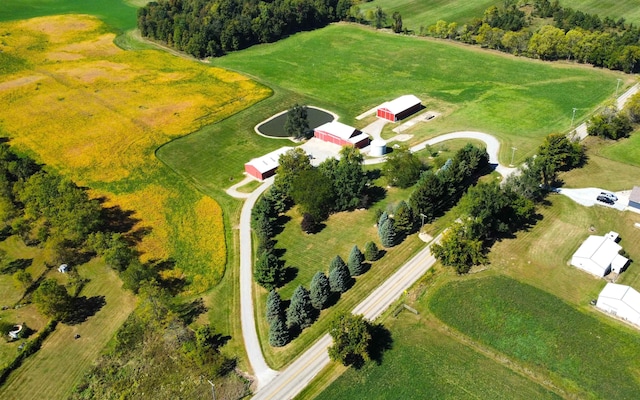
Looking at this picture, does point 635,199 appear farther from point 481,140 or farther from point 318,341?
point 318,341

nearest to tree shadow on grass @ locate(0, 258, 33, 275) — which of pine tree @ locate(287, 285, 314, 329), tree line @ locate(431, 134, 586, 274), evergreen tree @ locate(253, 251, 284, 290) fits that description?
evergreen tree @ locate(253, 251, 284, 290)

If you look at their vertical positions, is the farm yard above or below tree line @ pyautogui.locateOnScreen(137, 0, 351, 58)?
below

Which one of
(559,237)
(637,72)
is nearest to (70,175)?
(559,237)

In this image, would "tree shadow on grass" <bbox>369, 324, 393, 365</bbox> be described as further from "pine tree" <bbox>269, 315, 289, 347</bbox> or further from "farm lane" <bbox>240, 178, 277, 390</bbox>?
"farm lane" <bbox>240, 178, 277, 390</bbox>

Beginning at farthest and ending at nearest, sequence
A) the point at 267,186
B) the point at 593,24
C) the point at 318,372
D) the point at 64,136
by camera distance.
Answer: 1. the point at 593,24
2. the point at 64,136
3. the point at 267,186
4. the point at 318,372

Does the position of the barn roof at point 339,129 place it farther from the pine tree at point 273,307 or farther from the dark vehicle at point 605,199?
the pine tree at point 273,307

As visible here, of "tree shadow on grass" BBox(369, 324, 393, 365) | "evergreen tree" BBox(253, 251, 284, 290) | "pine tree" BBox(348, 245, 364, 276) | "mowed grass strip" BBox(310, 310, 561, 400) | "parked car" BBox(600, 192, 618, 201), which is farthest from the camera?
"parked car" BBox(600, 192, 618, 201)

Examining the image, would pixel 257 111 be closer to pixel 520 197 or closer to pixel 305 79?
pixel 305 79
